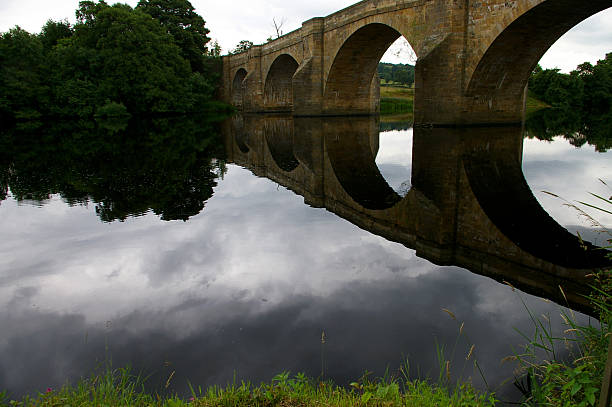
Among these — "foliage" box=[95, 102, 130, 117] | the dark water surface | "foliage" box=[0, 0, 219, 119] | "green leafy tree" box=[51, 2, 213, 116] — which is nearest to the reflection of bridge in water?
the dark water surface

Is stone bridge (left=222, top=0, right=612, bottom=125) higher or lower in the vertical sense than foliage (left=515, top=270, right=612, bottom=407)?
higher

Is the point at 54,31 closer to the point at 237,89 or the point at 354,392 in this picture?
the point at 237,89

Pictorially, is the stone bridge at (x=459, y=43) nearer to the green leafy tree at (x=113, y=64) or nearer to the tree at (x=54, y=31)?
the green leafy tree at (x=113, y=64)

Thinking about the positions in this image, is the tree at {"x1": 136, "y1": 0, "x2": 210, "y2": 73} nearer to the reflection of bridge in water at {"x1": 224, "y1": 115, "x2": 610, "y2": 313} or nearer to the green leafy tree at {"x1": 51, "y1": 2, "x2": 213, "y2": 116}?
the green leafy tree at {"x1": 51, "y1": 2, "x2": 213, "y2": 116}

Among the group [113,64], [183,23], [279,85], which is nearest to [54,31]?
[183,23]

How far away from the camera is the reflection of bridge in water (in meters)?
4.36

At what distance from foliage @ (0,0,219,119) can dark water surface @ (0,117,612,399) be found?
26.5 meters

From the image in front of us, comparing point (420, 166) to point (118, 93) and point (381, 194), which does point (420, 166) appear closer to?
point (381, 194)

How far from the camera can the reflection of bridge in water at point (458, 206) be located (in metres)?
4.36

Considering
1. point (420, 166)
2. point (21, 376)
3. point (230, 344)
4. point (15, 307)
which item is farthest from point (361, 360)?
point (420, 166)

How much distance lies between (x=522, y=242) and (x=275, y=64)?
3685 centimetres

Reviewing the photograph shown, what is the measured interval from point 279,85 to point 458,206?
37838 mm

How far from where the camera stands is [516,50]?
57.3 feet

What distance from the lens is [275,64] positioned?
39062 millimetres
